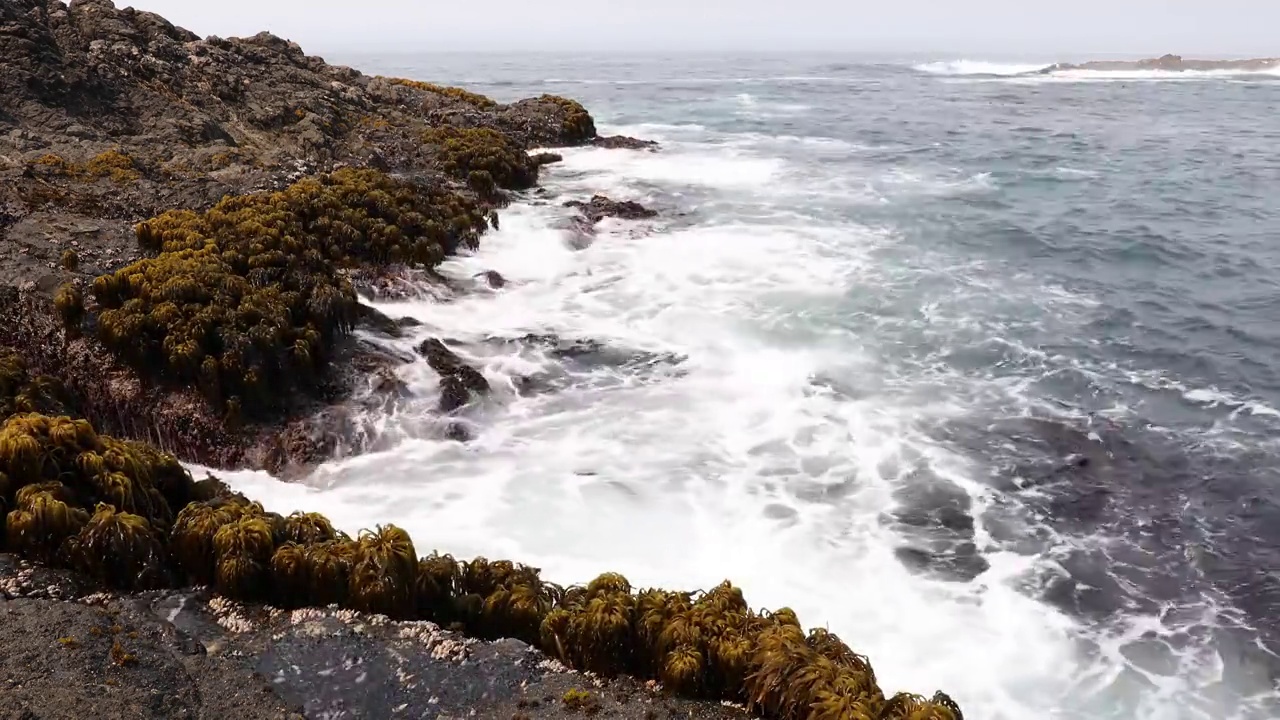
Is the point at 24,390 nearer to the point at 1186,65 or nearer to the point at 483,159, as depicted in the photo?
the point at 483,159

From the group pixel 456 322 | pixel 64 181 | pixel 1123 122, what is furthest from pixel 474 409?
pixel 1123 122

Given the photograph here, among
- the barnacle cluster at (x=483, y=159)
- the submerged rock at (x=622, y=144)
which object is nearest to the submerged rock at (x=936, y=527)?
the barnacle cluster at (x=483, y=159)

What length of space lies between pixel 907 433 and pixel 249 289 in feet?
38.9

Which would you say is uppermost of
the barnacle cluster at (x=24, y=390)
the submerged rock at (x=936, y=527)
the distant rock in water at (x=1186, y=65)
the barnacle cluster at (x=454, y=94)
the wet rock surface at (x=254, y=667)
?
the distant rock in water at (x=1186, y=65)

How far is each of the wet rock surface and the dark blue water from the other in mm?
5617

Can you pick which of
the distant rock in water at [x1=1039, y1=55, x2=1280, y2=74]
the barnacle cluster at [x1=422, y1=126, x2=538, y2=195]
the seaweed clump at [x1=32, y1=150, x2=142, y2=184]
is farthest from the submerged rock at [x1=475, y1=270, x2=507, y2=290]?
the distant rock in water at [x1=1039, y1=55, x2=1280, y2=74]

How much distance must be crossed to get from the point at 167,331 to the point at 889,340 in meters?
14.2

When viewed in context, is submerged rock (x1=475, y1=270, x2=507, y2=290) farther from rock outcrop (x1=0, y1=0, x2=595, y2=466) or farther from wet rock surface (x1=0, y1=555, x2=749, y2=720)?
wet rock surface (x1=0, y1=555, x2=749, y2=720)

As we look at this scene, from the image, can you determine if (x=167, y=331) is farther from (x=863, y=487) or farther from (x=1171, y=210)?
(x=1171, y=210)

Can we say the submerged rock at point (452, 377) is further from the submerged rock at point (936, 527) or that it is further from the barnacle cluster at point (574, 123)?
the barnacle cluster at point (574, 123)

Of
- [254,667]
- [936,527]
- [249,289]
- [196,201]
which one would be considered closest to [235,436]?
[249,289]

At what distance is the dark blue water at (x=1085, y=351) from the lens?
955 cm

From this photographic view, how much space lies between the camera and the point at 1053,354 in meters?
16.8

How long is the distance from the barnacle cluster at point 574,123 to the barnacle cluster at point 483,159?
7.14m
